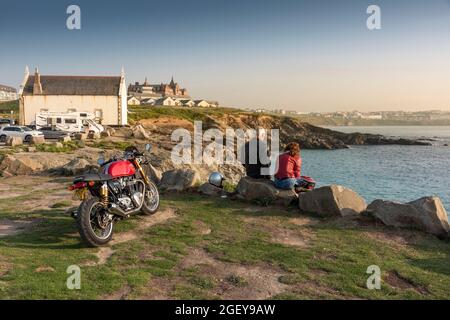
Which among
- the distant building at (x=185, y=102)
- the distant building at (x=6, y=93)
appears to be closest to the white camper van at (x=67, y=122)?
the distant building at (x=185, y=102)

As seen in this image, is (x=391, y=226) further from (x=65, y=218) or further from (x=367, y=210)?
(x=65, y=218)

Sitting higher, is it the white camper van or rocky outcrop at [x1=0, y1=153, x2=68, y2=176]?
the white camper van

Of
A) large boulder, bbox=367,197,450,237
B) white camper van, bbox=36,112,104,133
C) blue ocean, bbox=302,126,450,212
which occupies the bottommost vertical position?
blue ocean, bbox=302,126,450,212

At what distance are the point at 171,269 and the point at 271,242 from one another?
278 cm

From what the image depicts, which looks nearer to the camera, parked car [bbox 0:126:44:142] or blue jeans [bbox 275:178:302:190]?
blue jeans [bbox 275:178:302:190]

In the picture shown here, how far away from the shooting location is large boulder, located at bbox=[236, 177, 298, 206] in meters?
12.3

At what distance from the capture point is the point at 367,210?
10922 mm

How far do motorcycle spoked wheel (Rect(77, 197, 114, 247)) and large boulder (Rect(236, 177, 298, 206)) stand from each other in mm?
5267

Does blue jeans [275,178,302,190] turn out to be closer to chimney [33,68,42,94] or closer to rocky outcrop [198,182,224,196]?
rocky outcrop [198,182,224,196]

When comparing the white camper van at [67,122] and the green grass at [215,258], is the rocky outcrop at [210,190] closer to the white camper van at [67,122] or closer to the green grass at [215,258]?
the green grass at [215,258]

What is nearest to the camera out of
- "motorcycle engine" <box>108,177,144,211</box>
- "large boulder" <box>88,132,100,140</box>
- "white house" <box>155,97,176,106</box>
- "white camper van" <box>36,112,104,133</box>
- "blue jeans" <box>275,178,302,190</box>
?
"motorcycle engine" <box>108,177,144,211</box>

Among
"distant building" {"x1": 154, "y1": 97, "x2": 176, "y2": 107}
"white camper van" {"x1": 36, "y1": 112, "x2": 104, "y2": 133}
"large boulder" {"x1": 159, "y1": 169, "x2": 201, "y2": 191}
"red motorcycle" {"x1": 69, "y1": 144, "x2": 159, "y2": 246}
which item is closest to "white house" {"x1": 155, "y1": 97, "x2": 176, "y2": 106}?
"distant building" {"x1": 154, "y1": 97, "x2": 176, "y2": 107}

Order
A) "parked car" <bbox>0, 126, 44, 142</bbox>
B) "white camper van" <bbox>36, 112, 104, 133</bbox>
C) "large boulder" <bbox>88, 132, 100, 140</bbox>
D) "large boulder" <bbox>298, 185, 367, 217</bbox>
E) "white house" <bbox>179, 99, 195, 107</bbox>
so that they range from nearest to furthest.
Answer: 1. "large boulder" <bbox>298, 185, 367, 217</bbox>
2. "parked car" <bbox>0, 126, 44, 142</bbox>
3. "large boulder" <bbox>88, 132, 100, 140</bbox>
4. "white camper van" <bbox>36, 112, 104, 133</bbox>
5. "white house" <bbox>179, 99, 195, 107</bbox>
